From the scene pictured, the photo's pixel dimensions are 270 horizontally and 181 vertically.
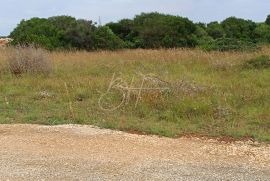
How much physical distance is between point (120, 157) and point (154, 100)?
3.36 metres

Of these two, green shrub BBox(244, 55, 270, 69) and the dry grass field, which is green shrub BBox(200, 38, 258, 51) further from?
the dry grass field

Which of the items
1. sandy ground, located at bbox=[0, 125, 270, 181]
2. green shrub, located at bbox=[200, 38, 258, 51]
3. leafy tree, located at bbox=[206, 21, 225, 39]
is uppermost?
leafy tree, located at bbox=[206, 21, 225, 39]

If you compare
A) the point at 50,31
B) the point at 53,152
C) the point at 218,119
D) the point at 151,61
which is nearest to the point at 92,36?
the point at 50,31

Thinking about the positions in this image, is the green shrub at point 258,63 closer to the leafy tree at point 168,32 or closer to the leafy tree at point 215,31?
the leafy tree at point 168,32

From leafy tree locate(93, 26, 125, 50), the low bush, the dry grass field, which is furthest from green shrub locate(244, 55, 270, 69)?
leafy tree locate(93, 26, 125, 50)

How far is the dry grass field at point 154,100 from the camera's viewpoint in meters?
7.18

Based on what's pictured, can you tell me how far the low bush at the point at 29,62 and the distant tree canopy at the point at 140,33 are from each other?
9.04m

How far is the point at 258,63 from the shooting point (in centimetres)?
1284

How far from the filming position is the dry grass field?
7.18m

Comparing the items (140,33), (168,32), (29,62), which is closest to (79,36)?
(140,33)

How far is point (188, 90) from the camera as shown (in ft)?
29.6

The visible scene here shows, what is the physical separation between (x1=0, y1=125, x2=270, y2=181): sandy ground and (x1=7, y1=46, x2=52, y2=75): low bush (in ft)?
21.7

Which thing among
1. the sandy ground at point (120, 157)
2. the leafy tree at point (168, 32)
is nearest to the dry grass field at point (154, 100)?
the sandy ground at point (120, 157)

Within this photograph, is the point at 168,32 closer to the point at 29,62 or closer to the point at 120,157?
the point at 29,62
